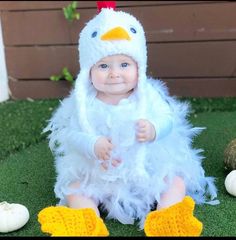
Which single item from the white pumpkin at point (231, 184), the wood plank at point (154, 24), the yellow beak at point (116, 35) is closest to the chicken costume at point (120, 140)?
the yellow beak at point (116, 35)

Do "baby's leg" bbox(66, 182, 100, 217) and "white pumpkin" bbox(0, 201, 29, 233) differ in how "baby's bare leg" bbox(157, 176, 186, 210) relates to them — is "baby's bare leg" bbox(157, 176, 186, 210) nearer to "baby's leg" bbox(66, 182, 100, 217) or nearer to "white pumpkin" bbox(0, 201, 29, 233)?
"baby's leg" bbox(66, 182, 100, 217)

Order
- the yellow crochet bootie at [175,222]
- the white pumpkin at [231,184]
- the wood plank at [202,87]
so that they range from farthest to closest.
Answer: the wood plank at [202,87] < the white pumpkin at [231,184] < the yellow crochet bootie at [175,222]

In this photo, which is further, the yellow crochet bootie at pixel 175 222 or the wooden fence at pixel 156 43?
the wooden fence at pixel 156 43

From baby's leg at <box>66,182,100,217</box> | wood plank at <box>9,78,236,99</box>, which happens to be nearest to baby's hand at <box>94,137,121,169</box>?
baby's leg at <box>66,182,100,217</box>

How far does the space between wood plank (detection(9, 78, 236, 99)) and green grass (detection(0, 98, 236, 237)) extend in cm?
12

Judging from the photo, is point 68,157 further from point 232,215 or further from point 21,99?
point 21,99

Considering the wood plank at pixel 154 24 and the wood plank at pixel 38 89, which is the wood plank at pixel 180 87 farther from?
the wood plank at pixel 154 24

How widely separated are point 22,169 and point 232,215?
108 cm

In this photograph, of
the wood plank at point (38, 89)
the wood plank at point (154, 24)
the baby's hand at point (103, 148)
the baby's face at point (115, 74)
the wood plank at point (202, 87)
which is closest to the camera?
the baby's hand at point (103, 148)

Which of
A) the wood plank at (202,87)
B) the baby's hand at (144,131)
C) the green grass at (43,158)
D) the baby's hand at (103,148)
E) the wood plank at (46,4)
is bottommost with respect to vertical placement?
the green grass at (43,158)

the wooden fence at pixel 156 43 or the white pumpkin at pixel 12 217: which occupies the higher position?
the wooden fence at pixel 156 43

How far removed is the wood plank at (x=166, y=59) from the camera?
12.2 feet

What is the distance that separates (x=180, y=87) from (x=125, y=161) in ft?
6.62

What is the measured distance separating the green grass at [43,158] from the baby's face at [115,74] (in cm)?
50
